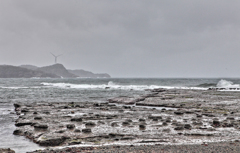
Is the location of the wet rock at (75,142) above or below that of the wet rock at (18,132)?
above

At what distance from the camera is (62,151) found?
8359 millimetres

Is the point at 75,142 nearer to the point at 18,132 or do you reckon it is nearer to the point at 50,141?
the point at 50,141

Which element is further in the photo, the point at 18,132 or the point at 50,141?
the point at 18,132

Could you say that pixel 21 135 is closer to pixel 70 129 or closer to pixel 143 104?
pixel 70 129

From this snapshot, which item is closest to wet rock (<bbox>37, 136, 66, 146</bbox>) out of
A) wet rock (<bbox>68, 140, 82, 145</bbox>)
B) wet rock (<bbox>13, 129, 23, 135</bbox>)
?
wet rock (<bbox>68, 140, 82, 145</bbox>)

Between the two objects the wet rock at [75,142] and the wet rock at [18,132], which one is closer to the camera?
the wet rock at [75,142]

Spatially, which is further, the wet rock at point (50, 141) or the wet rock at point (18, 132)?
the wet rock at point (18, 132)

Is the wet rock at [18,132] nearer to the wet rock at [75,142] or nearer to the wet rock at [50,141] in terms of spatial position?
the wet rock at [50,141]

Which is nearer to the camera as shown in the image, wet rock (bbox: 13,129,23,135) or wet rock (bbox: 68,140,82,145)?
wet rock (bbox: 68,140,82,145)

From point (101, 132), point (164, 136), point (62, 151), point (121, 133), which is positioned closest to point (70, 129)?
point (101, 132)

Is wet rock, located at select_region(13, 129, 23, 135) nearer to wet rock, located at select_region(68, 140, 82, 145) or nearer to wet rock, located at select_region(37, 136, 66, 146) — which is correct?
wet rock, located at select_region(37, 136, 66, 146)

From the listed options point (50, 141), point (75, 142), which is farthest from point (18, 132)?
point (75, 142)

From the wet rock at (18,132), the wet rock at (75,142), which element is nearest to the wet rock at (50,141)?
the wet rock at (75,142)

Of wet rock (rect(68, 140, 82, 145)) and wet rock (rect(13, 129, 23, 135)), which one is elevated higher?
wet rock (rect(68, 140, 82, 145))
